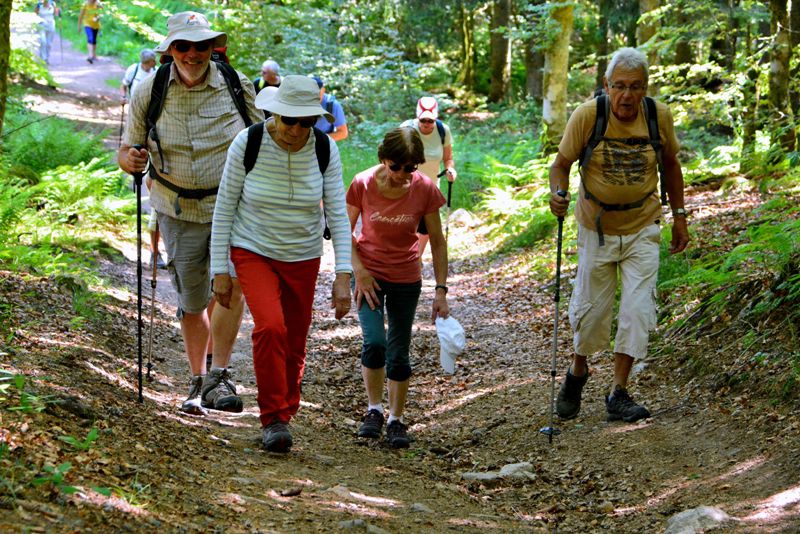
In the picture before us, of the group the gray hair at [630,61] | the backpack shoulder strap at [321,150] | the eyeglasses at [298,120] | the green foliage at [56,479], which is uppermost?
the gray hair at [630,61]

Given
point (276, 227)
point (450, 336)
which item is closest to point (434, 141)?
point (450, 336)

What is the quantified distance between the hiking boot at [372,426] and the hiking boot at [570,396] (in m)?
1.38

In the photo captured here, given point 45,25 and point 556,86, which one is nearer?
point 556,86

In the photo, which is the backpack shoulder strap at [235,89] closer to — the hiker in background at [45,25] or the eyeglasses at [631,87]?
the eyeglasses at [631,87]

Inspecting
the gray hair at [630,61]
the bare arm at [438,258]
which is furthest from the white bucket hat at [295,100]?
the gray hair at [630,61]

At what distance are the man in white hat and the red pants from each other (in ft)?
2.45

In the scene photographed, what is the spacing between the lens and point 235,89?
636 centimetres

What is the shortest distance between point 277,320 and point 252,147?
106 cm

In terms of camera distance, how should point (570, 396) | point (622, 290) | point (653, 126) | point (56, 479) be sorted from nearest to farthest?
point (56, 479) < point (653, 126) < point (622, 290) < point (570, 396)

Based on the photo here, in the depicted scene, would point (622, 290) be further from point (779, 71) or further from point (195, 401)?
point (779, 71)

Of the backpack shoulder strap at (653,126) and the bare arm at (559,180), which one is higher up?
the backpack shoulder strap at (653,126)

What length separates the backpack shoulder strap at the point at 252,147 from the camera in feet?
18.3

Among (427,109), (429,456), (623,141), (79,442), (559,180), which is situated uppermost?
(623,141)

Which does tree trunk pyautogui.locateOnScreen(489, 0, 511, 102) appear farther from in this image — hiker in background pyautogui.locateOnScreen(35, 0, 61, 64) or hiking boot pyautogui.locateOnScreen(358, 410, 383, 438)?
hiking boot pyautogui.locateOnScreen(358, 410, 383, 438)
